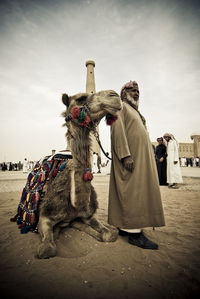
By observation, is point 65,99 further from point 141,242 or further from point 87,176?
point 141,242

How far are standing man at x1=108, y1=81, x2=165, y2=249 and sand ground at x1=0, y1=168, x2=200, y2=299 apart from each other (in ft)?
1.03

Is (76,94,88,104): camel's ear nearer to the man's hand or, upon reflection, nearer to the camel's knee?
the man's hand

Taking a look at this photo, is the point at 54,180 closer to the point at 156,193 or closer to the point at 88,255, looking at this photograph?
the point at 88,255

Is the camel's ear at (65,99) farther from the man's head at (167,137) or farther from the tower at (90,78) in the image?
the tower at (90,78)

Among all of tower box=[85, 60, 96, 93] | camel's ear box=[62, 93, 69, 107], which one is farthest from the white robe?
tower box=[85, 60, 96, 93]

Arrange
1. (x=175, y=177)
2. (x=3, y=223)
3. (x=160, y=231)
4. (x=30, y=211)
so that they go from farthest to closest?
(x=175, y=177)
(x=3, y=223)
(x=160, y=231)
(x=30, y=211)

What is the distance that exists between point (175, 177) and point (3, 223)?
705 centimetres

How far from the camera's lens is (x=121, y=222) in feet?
7.07

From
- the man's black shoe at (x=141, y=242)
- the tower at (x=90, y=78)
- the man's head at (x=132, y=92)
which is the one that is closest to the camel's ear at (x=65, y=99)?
the man's head at (x=132, y=92)

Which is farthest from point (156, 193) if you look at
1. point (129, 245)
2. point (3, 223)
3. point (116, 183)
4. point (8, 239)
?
point (3, 223)

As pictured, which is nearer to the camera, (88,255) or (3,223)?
(88,255)

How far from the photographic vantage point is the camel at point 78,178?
213 centimetres

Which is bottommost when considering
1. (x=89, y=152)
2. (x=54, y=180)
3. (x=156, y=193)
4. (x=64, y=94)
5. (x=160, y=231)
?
(x=160, y=231)

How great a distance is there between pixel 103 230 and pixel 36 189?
116cm
